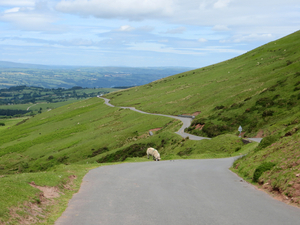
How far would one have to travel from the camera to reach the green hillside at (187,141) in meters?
15.1

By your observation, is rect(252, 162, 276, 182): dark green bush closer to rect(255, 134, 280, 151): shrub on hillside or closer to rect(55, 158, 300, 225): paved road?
rect(55, 158, 300, 225): paved road

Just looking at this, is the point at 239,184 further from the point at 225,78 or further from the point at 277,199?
the point at 225,78

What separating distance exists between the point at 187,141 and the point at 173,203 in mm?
38938

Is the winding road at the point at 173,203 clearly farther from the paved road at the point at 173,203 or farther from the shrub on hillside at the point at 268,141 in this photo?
the shrub on hillside at the point at 268,141

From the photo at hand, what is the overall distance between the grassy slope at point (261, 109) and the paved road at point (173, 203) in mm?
1958

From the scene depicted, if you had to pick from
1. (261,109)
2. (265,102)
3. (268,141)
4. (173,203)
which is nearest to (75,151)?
(261,109)

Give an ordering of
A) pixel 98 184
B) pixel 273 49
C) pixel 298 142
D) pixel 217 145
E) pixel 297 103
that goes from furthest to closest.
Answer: pixel 273 49
pixel 297 103
pixel 217 145
pixel 298 142
pixel 98 184

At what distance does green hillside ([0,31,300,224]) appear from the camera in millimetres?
15065

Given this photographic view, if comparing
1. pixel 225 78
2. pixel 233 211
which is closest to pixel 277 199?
pixel 233 211

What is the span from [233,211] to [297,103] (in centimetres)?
5113

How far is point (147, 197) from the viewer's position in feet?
49.3

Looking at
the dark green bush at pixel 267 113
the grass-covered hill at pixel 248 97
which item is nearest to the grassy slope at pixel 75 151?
the grass-covered hill at pixel 248 97

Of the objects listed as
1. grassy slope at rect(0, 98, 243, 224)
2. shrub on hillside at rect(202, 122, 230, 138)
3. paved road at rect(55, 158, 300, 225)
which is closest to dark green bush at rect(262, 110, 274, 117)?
shrub on hillside at rect(202, 122, 230, 138)

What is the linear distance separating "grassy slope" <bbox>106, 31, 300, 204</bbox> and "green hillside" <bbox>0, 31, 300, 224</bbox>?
0.22ft
